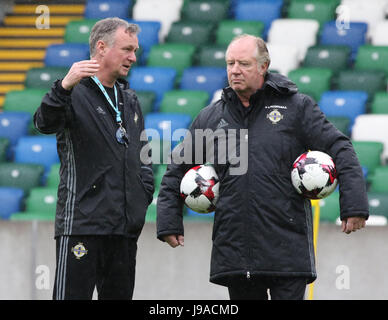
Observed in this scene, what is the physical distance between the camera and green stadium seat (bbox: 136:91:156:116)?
10297 mm

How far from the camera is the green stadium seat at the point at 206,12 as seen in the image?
1216cm

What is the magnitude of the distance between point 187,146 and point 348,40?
20.7 feet

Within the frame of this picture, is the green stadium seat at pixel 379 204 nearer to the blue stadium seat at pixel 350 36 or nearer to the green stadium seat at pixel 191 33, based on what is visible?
the blue stadium seat at pixel 350 36

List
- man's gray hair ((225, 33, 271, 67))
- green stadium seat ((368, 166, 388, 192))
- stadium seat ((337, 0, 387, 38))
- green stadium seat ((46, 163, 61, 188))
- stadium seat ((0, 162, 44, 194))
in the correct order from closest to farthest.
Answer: man's gray hair ((225, 33, 271, 67)) → green stadium seat ((368, 166, 388, 192)) → green stadium seat ((46, 163, 61, 188)) → stadium seat ((0, 162, 44, 194)) → stadium seat ((337, 0, 387, 38))

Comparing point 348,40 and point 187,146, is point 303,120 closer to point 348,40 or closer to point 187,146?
point 187,146

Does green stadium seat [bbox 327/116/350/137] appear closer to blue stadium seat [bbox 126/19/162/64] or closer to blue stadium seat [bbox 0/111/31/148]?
blue stadium seat [bbox 126/19/162/64]

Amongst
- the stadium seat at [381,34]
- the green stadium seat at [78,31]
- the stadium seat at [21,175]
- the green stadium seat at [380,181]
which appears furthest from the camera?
the green stadium seat at [78,31]

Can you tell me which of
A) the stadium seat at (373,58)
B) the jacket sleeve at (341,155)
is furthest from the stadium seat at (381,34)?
the jacket sleeve at (341,155)

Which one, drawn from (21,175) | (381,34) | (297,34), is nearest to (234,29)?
(297,34)

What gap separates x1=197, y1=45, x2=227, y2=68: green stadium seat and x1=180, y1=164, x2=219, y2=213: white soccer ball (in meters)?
5.95

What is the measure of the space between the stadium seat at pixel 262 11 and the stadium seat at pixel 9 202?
406cm

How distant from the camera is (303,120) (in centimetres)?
500

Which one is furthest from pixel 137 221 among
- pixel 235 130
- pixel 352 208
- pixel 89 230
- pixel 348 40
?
pixel 348 40

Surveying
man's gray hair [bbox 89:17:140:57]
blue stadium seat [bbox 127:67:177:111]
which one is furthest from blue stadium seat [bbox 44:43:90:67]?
man's gray hair [bbox 89:17:140:57]
